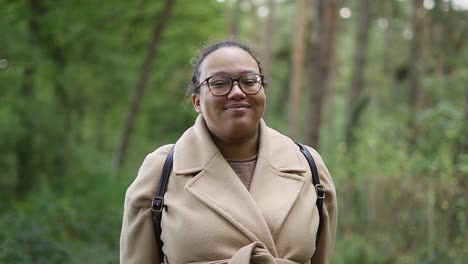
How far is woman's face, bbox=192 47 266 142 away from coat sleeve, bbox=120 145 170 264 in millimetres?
328

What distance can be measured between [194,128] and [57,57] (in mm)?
12058

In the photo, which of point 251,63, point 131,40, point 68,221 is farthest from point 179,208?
point 131,40

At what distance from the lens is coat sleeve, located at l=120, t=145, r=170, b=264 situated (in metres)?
2.56

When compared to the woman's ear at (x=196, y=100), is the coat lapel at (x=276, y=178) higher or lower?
lower

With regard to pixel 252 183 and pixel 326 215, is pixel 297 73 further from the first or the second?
pixel 252 183

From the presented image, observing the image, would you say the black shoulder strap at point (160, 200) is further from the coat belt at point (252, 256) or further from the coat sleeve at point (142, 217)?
the coat belt at point (252, 256)

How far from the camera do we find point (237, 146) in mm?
2658

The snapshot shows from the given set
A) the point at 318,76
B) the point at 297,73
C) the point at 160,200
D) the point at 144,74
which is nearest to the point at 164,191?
the point at 160,200

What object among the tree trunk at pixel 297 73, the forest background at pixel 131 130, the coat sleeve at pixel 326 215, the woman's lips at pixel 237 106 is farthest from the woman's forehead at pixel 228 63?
the tree trunk at pixel 297 73

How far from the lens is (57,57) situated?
13883 millimetres

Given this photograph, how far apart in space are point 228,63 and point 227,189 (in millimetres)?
577

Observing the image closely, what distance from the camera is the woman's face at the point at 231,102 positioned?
8.15 ft

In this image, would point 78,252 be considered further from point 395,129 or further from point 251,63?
point 395,129

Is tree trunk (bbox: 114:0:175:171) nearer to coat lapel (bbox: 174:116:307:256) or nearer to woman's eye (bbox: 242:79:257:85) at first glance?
coat lapel (bbox: 174:116:307:256)
